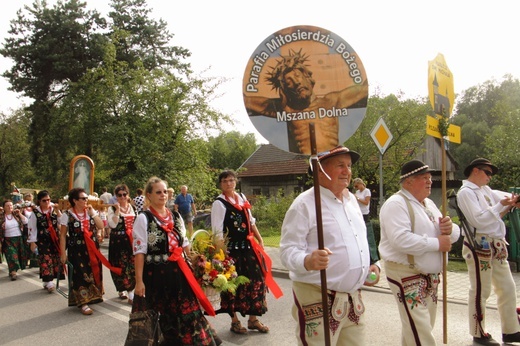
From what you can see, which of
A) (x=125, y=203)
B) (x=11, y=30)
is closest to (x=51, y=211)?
(x=125, y=203)

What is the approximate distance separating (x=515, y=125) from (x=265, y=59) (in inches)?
815

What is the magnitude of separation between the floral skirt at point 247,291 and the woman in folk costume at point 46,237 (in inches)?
211

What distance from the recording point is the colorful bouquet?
18.1 ft

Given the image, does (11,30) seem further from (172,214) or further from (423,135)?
(172,214)

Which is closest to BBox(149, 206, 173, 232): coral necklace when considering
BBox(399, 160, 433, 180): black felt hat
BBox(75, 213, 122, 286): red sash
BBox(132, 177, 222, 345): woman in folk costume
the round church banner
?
BBox(132, 177, 222, 345): woman in folk costume

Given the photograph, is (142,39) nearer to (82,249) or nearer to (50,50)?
(50,50)

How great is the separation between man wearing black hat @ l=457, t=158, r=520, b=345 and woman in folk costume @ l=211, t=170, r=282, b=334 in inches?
92.7

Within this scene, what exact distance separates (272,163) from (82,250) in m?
28.2

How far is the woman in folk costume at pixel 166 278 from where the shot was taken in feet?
16.8

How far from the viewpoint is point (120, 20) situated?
27453 millimetres

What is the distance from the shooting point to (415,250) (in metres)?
4.15

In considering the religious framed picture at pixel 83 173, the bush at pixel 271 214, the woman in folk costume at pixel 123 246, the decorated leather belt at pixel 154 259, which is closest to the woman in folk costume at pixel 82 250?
the woman in folk costume at pixel 123 246

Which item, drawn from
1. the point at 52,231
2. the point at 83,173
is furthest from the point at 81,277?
the point at 83,173

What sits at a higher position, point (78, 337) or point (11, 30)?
point (11, 30)
